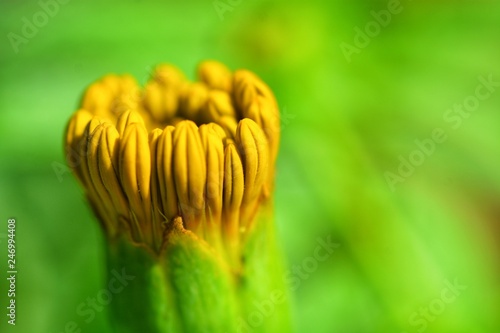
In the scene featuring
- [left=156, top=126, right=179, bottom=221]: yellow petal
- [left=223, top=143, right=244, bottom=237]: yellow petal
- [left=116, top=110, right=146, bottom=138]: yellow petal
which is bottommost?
[left=223, top=143, right=244, bottom=237]: yellow petal

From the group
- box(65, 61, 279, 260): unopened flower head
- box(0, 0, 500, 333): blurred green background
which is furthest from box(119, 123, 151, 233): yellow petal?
box(0, 0, 500, 333): blurred green background

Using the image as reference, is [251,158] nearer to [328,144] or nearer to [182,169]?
[182,169]

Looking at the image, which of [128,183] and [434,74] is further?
[434,74]

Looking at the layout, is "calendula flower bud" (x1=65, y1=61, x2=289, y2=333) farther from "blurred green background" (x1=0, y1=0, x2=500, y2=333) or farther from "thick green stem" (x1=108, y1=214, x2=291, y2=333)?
"blurred green background" (x1=0, y1=0, x2=500, y2=333)

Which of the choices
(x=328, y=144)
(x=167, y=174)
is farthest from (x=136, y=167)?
(x=328, y=144)

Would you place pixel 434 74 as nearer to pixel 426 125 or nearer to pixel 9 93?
pixel 426 125

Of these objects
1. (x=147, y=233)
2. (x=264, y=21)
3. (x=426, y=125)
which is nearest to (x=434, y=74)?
(x=426, y=125)
